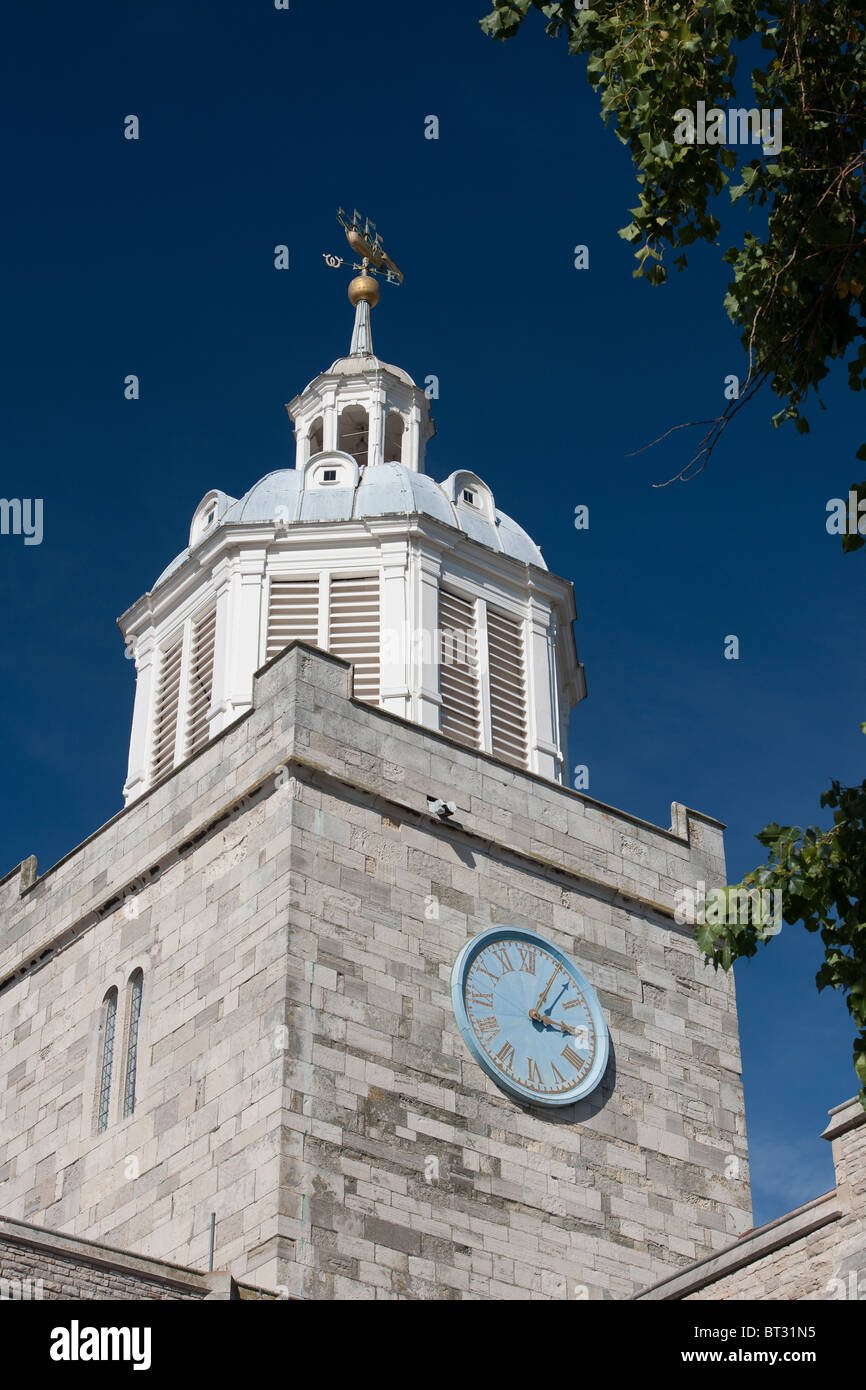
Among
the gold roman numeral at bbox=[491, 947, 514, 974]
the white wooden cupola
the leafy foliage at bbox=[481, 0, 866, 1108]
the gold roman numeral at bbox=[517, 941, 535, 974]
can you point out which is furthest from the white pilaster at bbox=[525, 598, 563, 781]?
the leafy foliage at bbox=[481, 0, 866, 1108]

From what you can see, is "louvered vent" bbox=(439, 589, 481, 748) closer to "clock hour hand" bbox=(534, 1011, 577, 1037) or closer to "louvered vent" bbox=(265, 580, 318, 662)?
"louvered vent" bbox=(265, 580, 318, 662)

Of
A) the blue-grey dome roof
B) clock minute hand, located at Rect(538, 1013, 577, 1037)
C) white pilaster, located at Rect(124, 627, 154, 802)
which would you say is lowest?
clock minute hand, located at Rect(538, 1013, 577, 1037)

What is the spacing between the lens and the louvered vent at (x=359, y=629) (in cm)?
3039

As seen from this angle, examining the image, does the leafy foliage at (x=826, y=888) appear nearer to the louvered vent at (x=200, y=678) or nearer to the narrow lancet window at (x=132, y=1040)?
the narrow lancet window at (x=132, y=1040)

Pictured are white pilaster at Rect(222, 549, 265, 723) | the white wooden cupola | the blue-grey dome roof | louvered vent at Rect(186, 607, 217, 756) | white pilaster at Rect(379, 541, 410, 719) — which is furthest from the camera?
the blue-grey dome roof

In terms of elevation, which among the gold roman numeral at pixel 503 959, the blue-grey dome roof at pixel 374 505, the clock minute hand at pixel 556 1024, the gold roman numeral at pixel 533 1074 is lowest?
the gold roman numeral at pixel 533 1074

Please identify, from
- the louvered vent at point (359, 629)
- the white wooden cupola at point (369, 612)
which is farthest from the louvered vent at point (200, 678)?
the louvered vent at point (359, 629)

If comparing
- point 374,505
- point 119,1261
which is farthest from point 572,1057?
point 374,505

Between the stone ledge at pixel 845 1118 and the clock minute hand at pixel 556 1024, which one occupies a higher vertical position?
the clock minute hand at pixel 556 1024

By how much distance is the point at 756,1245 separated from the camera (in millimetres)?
21891

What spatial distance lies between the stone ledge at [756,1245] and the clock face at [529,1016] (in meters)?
4.28

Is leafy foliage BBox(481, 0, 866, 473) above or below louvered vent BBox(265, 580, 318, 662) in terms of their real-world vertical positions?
below

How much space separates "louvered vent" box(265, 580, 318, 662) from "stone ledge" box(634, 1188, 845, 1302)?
11418mm

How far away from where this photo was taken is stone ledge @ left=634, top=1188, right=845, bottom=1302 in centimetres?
2106
